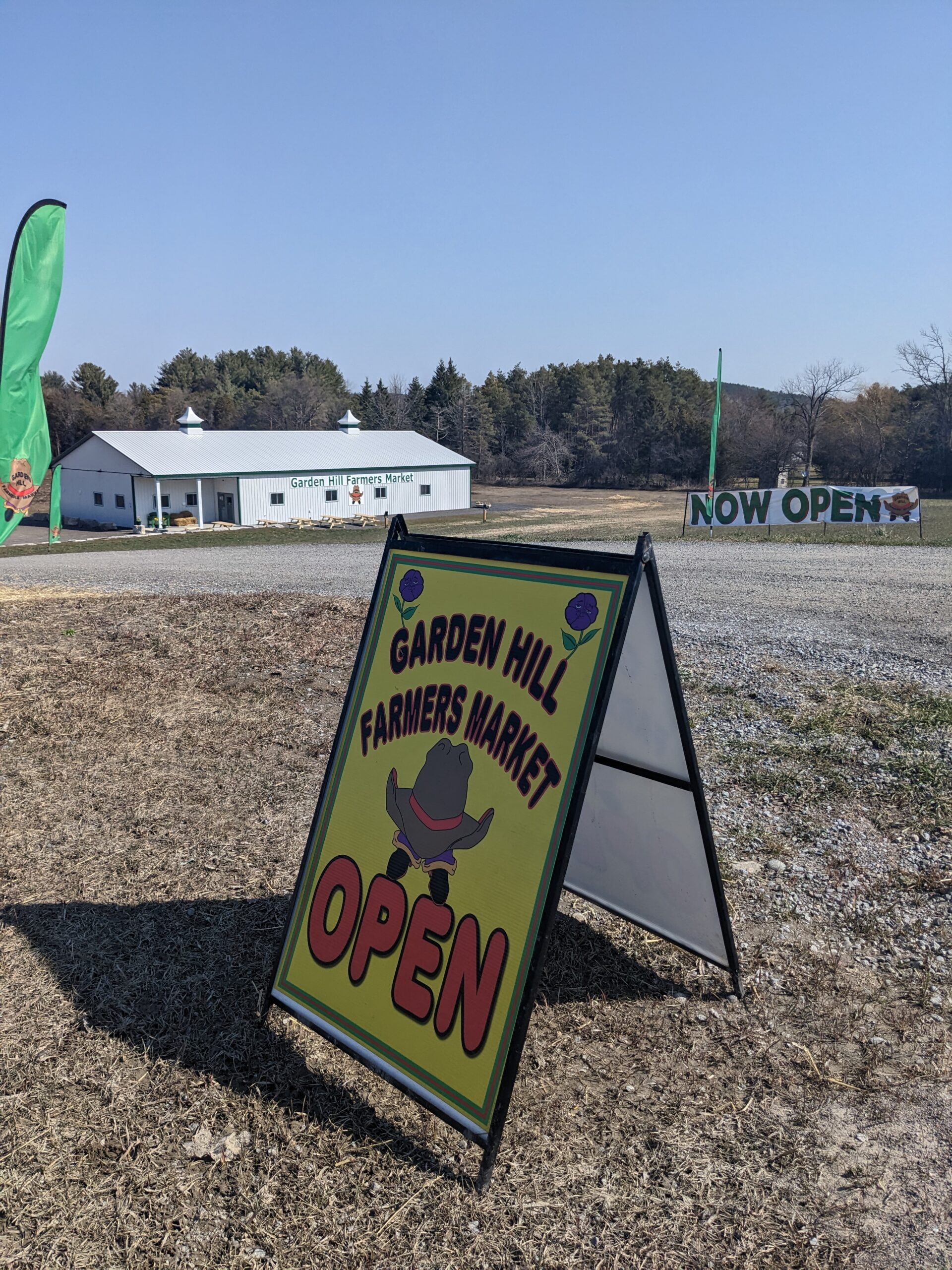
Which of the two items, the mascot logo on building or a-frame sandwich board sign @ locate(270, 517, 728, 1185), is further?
the mascot logo on building

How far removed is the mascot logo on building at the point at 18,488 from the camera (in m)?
6.07

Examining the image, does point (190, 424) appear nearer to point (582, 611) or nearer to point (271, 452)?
point (271, 452)

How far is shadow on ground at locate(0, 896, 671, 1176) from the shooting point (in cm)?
310

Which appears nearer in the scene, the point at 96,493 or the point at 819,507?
the point at 819,507

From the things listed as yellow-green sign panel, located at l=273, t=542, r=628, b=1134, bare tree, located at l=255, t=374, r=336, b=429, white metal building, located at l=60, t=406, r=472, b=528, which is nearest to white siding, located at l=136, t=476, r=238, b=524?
white metal building, located at l=60, t=406, r=472, b=528

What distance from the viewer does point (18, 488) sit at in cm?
614

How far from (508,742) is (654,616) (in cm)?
65

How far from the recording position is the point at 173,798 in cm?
555

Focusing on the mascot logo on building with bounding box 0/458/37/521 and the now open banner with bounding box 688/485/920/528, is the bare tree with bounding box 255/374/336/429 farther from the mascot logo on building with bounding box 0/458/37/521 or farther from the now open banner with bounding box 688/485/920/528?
the mascot logo on building with bounding box 0/458/37/521

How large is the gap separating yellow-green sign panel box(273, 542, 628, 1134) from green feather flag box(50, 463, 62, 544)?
2937cm

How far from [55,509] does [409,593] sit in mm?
31214

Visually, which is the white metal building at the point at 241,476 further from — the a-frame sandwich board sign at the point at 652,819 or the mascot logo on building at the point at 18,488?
the a-frame sandwich board sign at the point at 652,819

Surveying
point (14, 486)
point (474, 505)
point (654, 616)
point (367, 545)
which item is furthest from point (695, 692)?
point (474, 505)

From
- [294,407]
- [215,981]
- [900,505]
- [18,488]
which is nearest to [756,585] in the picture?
[18,488]
